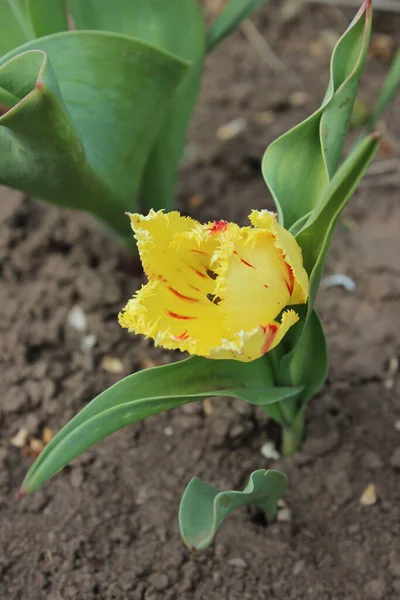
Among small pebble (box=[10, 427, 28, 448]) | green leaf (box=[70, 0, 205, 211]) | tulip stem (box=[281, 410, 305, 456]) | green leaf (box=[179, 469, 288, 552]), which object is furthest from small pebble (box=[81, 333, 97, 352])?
green leaf (box=[179, 469, 288, 552])

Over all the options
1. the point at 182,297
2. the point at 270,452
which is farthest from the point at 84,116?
the point at 270,452

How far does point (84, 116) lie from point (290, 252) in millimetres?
472

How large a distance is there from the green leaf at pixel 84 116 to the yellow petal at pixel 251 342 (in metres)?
0.38

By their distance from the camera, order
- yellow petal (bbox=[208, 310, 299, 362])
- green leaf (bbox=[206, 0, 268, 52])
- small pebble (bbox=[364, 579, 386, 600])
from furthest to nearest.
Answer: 1. green leaf (bbox=[206, 0, 268, 52])
2. small pebble (bbox=[364, 579, 386, 600])
3. yellow petal (bbox=[208, 310, 299, 362])

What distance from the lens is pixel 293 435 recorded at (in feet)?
4.11

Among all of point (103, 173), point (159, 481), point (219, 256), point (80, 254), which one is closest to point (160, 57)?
point (103, 173)

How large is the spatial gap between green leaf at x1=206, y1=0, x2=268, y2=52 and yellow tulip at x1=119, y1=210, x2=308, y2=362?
69 centimetres

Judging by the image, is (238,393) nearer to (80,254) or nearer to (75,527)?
(75,527)

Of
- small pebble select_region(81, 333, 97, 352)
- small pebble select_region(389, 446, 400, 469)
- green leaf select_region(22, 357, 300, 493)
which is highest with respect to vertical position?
green leaf select_region(22, 357, 300, 493)

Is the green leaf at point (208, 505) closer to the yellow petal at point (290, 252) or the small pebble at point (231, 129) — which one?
the yellow petal at point (290, 252)

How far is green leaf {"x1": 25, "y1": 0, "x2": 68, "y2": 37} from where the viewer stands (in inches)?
47.1

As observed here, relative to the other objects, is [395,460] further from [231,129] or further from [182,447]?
[231,129]

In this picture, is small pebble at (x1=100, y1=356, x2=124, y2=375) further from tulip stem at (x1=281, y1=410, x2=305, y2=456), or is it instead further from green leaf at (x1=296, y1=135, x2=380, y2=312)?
green leaf at (x1=296, y1=135, x2=380, y2=312)

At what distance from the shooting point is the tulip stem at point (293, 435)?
1.22m
